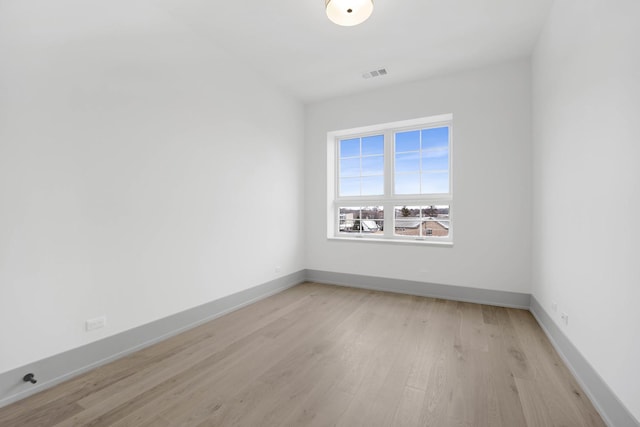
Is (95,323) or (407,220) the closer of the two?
(95,323)

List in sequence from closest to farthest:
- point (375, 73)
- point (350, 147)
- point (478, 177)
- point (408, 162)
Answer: point (478, 177) → point (375, 73) → point (408, 162) → point (350, 147)

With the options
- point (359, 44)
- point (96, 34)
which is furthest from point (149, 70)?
point (359, 44)

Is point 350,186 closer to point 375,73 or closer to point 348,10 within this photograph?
point 375,73

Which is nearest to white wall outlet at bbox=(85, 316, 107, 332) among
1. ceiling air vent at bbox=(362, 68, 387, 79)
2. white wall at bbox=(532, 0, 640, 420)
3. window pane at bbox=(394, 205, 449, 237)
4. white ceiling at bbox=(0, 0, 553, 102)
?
white ceiling at bbox=(0, 0, 553, 102)

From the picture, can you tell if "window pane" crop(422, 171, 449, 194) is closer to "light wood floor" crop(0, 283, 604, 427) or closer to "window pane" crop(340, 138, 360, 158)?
"window pane" crop(340, 138, 360, 158)

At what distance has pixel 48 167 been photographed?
1869mm

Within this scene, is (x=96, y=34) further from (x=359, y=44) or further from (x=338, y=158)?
(x=338, y=158)

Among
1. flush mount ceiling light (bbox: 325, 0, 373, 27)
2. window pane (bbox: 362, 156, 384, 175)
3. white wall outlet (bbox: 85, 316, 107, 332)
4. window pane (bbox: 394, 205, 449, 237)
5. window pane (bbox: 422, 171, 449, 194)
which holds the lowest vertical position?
white wall outlet (bbox: 85, 316, 107, 332)

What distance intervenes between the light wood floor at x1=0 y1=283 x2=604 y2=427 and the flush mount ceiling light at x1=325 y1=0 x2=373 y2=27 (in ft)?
9.11

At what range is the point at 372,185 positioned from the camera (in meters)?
4.53

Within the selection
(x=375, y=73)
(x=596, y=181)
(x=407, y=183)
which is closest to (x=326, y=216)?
(x=407, y=183)

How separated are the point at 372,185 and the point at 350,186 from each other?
15.1 inches

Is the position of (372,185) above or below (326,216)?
above

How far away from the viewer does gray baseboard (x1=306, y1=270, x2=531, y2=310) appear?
3.41m
